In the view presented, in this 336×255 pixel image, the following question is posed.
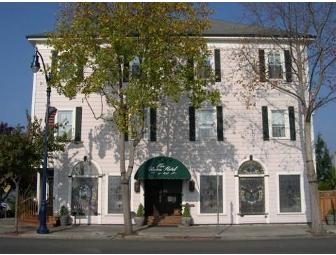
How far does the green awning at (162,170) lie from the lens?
85.6 feet

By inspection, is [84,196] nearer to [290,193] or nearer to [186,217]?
[186,217]

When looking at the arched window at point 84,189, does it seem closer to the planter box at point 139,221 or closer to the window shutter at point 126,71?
the planter box at point 139,221

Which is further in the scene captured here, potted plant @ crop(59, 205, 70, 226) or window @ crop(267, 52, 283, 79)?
window @ crop(267, 52, 283, 79)

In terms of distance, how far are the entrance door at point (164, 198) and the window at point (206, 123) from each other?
114 inches

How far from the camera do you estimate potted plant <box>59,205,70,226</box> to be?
2641cm

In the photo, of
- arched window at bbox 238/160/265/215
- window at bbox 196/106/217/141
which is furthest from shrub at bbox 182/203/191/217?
window at bbox 196/106/217/141

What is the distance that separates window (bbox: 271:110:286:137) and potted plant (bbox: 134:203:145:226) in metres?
8.37

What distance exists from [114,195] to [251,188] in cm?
753

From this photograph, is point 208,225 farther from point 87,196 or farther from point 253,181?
point 87,196

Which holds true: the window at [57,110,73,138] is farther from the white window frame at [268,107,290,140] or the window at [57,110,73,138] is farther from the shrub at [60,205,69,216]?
the white window frame at [268,107,290,140]

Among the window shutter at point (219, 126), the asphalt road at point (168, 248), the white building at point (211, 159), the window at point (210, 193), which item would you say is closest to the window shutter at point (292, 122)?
the white building at point (211, 159)

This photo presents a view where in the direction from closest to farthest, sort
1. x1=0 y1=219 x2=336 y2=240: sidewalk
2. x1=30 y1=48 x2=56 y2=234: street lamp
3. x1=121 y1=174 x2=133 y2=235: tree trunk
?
x1=0 y1=219 x2=336 y2=240: sidewalk < x1=121 y1=174 x2=133 y2=235: tree trunk < x1=30 y1=48 x2=56 y2=234: street lamp

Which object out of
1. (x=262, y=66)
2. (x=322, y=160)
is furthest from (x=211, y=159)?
(x=322, y=160)

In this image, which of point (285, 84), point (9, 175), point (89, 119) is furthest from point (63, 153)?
point (285, 84)
